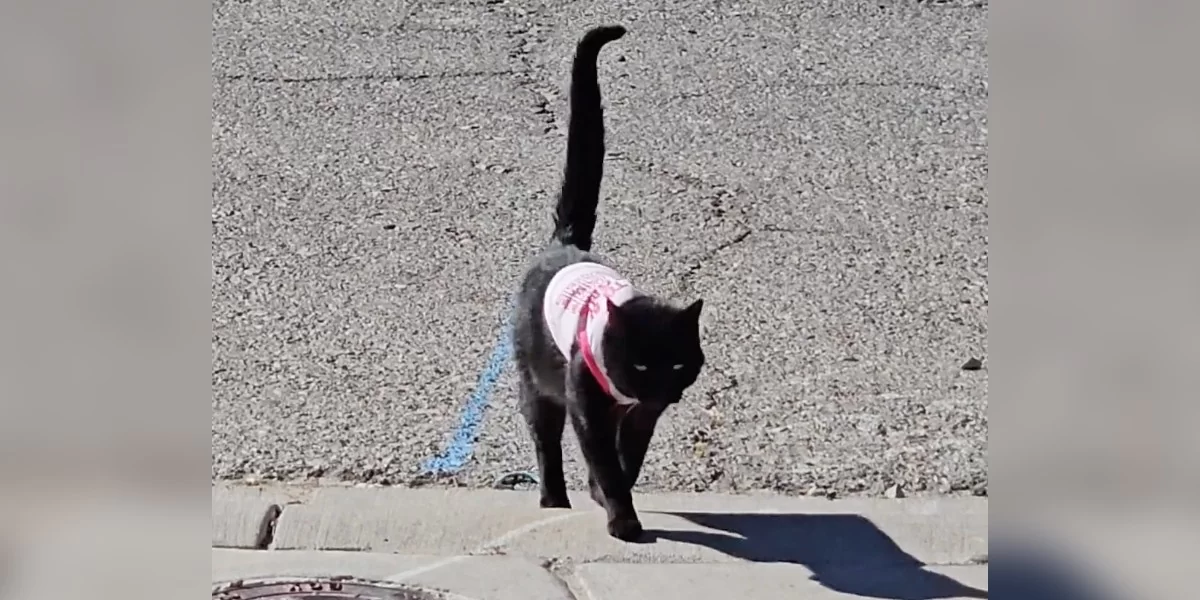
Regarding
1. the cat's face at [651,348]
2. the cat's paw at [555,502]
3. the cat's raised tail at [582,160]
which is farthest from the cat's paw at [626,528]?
the cat's raised tail at [582,160]

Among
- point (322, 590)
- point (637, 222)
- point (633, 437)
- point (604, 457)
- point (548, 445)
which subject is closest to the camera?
point (322, 590)

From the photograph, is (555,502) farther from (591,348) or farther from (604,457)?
(591,348)

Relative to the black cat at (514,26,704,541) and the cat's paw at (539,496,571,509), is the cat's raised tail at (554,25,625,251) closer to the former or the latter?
the black cat at (514,26,704,541)

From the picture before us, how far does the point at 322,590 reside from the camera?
3.07m

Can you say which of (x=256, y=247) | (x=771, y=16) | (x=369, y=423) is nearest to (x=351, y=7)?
(x=771, y=16)

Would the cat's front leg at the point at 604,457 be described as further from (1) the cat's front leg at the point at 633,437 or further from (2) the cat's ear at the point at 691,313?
(2) the cat's ear at the point at 691,313

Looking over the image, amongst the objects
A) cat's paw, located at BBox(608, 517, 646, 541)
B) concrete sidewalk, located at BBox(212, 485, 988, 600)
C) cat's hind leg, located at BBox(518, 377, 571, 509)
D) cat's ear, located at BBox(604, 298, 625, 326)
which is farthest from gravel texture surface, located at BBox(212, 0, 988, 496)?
cat's ear, located at BBox(604, 298, 625, 326)

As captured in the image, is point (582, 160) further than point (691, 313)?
Yes

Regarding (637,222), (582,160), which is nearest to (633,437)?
(582,160)

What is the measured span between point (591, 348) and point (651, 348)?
0.14m

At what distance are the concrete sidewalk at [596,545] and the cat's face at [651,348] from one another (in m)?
0.41

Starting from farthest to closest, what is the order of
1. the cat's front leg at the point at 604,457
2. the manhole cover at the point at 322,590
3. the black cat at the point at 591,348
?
the cat's front leg at the point at 604,457
the black cat at the point at 591,348
the manhole cover at the point at 322,590

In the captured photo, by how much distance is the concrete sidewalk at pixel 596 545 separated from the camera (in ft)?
10.3
